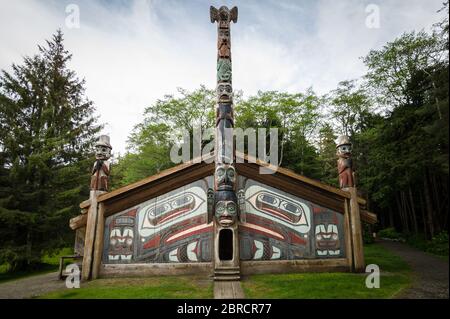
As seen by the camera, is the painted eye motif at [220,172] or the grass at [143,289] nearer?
the grass at [143,289]

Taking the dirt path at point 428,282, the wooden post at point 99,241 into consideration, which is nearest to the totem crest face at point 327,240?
the dirt path at point 428,282

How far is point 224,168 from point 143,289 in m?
4.09

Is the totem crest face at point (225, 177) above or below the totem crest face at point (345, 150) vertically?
below

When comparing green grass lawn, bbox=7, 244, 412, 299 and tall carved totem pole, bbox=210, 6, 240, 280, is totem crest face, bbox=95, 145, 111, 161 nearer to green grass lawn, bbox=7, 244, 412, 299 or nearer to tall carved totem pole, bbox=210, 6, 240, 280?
tall carved totem pole, bbox=210, 6, 240, 280

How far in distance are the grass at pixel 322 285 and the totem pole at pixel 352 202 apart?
675mm

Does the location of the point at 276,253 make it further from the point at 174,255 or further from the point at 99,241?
the point at 99,241

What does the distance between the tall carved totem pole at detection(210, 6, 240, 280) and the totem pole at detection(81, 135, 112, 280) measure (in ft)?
12.0

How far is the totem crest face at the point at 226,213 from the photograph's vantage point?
27.7ft

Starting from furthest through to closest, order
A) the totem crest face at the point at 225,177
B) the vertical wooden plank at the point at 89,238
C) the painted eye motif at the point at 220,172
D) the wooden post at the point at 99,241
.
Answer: the painted eye motif at the point at 220,172
the totem crest face at the point at 225,177
the wooden post at the point at 99,241
the vertical wooden plank at the point at 89,238

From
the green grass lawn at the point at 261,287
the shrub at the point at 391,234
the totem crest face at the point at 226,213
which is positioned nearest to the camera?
the green grass lawn at the point at 261,287

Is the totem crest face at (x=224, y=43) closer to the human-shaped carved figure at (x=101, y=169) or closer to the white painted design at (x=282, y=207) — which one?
the white painted design at (x=282, y=207)

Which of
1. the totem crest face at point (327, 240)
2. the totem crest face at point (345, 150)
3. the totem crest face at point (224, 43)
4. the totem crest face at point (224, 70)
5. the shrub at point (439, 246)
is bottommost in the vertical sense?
the shrub at point (439, 246)

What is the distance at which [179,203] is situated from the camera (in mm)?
9492

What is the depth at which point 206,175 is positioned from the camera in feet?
32.0
